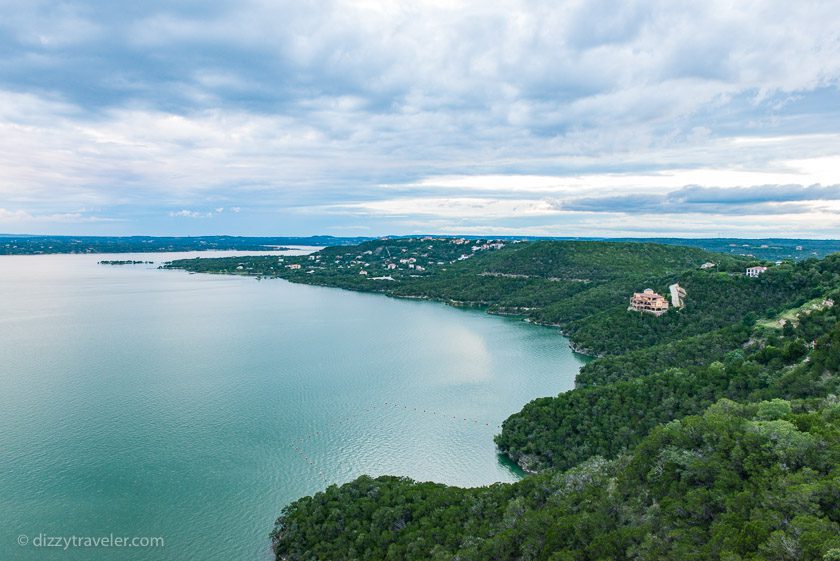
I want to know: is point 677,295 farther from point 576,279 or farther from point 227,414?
point 227,414

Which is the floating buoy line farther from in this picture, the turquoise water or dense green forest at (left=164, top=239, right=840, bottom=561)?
dense green forest at (left=164, top=239, right=840, bottom=561)

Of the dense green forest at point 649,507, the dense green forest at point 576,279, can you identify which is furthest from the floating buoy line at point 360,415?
the dense green forest at point 576,279

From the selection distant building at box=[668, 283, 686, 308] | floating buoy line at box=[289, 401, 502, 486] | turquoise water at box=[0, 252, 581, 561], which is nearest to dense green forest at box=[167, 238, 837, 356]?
distant building at box=[668, 283, 686, 308]

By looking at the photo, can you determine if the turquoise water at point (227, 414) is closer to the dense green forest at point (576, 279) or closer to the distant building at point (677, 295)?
the dense green forest at point (576, 279)

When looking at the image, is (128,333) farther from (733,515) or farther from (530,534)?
(733,515)

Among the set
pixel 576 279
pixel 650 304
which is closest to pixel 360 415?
pixel 650 304
